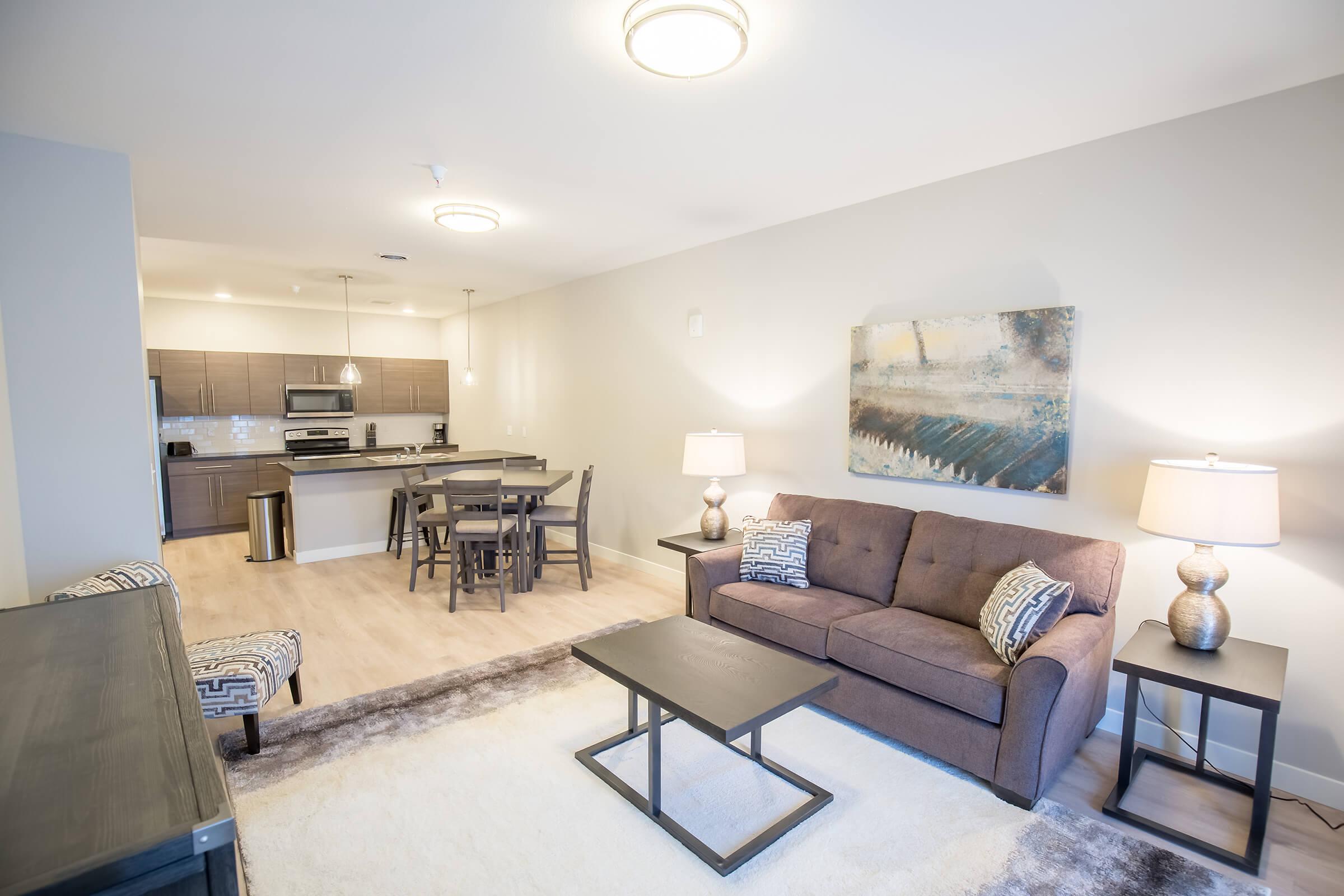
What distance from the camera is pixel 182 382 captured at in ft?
22.4

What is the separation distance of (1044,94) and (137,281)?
4.09 meters

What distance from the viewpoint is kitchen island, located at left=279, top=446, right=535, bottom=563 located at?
5582 millimetres

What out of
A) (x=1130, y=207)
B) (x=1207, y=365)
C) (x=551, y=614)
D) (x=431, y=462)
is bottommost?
(x=551, y=614)

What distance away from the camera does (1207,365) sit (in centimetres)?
251

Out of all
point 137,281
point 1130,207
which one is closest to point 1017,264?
point 1130,207

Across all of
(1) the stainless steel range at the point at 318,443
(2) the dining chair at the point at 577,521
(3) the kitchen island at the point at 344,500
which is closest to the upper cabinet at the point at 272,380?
(1) the stainless steel range at the point at 318,443

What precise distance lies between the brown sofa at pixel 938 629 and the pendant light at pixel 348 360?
450 centimetres

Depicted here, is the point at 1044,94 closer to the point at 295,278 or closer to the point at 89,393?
the point at 89,393

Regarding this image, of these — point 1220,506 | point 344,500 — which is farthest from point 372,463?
point 1220,506

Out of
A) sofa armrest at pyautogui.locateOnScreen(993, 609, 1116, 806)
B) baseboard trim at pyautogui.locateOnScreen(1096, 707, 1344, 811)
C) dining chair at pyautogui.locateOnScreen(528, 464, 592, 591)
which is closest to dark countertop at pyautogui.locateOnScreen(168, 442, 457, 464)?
dining chair at pyautogui.locateOnScreen(528, 464, 592, 591)

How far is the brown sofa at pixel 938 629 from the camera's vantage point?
88.4 inches

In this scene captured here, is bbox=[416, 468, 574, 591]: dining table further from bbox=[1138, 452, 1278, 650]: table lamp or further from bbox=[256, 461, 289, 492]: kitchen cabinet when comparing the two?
bbox=[1138, 452, 1278, 650]: table lamp

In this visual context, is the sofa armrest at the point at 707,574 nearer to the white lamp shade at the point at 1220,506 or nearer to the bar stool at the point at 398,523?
the white lamp shade at the point at 1220,506

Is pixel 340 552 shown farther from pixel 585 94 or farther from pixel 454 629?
pixel 585 94
